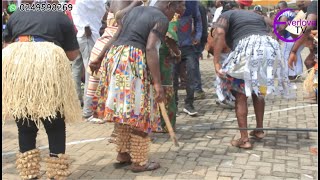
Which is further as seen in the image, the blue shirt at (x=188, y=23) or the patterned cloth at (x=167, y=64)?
the blue shirt at (x=188, y=23)

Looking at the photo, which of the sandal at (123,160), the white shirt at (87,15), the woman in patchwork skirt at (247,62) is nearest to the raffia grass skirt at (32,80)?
the sandal at (123,160)

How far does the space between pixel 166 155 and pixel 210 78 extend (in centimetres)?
560

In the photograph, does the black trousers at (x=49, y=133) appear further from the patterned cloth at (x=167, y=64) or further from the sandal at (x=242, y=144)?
the sandal at (x=242, y=144)

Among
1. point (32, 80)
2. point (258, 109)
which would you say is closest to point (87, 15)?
point (258, 109)

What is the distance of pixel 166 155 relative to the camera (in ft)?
14.2

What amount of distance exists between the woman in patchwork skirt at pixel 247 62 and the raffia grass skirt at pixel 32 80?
1.93 meters

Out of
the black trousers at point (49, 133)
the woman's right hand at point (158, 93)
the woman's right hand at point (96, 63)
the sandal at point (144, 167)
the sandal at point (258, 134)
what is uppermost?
the woman's right hand at point (96, 63)

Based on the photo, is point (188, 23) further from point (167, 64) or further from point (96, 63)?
point (96, 63)

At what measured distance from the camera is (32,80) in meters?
3.21

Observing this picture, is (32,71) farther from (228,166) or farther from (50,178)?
(228,166)

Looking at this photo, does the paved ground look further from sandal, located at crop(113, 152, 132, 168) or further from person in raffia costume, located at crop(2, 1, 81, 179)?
person in raffia costume, located at crop(2, 1, 81, 179)

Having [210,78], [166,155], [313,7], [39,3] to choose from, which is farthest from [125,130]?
[210,78]

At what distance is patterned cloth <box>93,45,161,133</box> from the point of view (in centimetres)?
352

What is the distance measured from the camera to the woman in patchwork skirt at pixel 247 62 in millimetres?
4387
